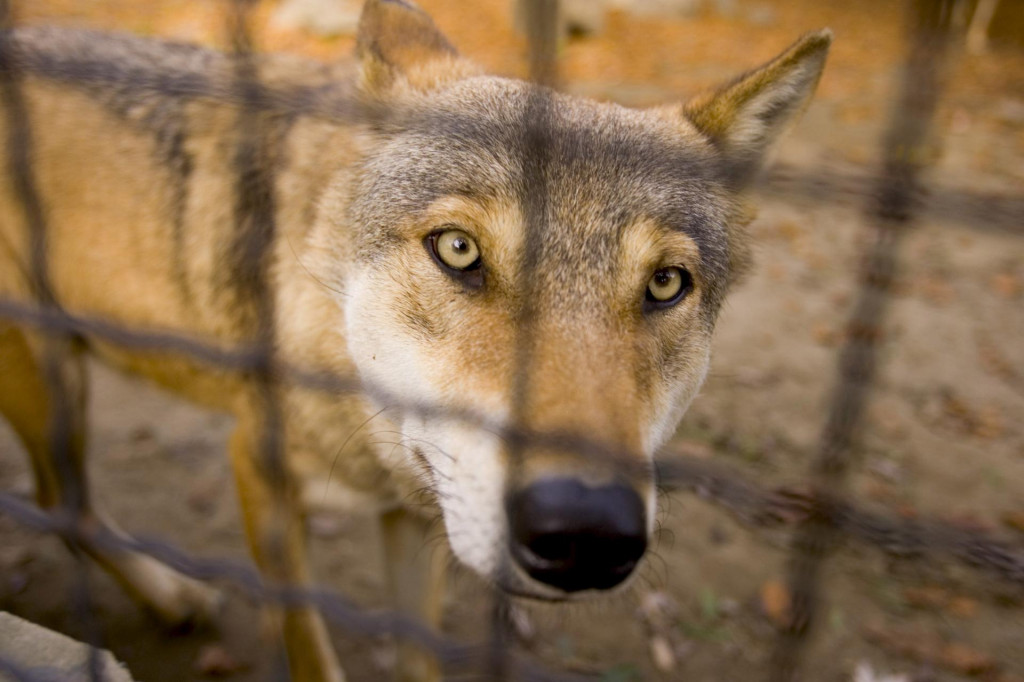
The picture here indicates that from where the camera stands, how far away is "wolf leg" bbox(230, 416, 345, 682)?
8.19 feet

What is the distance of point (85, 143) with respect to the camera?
2.77 m

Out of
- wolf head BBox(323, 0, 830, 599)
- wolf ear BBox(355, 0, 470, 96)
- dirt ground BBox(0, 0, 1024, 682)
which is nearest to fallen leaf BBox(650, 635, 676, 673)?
dirt ground BBox(0, 0, 1024, 682)

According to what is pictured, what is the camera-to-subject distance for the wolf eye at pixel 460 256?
1.81 meters

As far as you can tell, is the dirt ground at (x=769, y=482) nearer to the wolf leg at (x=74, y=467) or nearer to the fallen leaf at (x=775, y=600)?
the fallen leaf at (x=775, y=600)

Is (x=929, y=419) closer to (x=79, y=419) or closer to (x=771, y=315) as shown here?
(x=771, y=315)

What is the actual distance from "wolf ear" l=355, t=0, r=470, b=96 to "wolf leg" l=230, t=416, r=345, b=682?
124cm

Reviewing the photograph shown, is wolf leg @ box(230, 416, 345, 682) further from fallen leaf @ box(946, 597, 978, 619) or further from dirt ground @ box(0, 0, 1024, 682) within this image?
fallen leaf @ box(946, 597, 978, 619)

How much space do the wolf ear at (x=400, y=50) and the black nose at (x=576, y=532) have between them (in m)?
1.48

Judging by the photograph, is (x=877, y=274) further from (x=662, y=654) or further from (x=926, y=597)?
(x=926, y=597)

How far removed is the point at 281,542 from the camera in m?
2.48

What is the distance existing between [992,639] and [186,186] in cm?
404

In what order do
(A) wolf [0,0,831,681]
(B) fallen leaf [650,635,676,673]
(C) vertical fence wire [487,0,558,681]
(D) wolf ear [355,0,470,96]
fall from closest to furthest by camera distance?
(C) vertical fence wire [487,0,558,681] → (A) wolf [0,0,831,681] → (D) wolf ear [355,0,470,96] → (B) fallen leaf [650,635,676,673]

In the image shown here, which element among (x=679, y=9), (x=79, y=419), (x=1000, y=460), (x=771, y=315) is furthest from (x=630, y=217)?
(x=679, y=9)

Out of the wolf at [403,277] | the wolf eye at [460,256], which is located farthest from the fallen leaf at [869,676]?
the wolf eye at [460,256]
